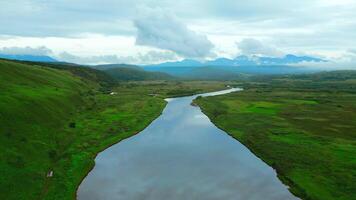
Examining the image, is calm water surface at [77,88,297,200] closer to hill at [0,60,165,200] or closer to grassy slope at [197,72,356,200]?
grassy slope at [197,72,356,200]

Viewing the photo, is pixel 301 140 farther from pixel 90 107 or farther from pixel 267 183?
pixel 90 107

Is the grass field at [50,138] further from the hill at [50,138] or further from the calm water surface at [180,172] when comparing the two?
the calm water surface at [180,172]

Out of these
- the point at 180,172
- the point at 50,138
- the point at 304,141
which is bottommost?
the point at 180,172

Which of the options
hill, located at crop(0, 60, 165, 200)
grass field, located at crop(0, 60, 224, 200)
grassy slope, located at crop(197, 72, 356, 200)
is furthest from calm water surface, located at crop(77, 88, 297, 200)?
hill, located at crop(0, 60, 165, 200)

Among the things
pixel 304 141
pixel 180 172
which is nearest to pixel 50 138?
pixel 180 172

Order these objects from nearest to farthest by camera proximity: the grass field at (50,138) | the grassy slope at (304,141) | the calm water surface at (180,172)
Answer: the grass field at (50,138) < the calm water surface at (180,172) < the grassy slope at (304,141)

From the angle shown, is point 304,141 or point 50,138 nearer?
point 50,138

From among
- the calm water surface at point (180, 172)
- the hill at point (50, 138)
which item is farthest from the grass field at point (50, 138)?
the calm water surface at point (180, 172)

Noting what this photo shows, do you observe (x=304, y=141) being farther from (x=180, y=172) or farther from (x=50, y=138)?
(x=50, y=138)

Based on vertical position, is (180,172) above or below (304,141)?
below
